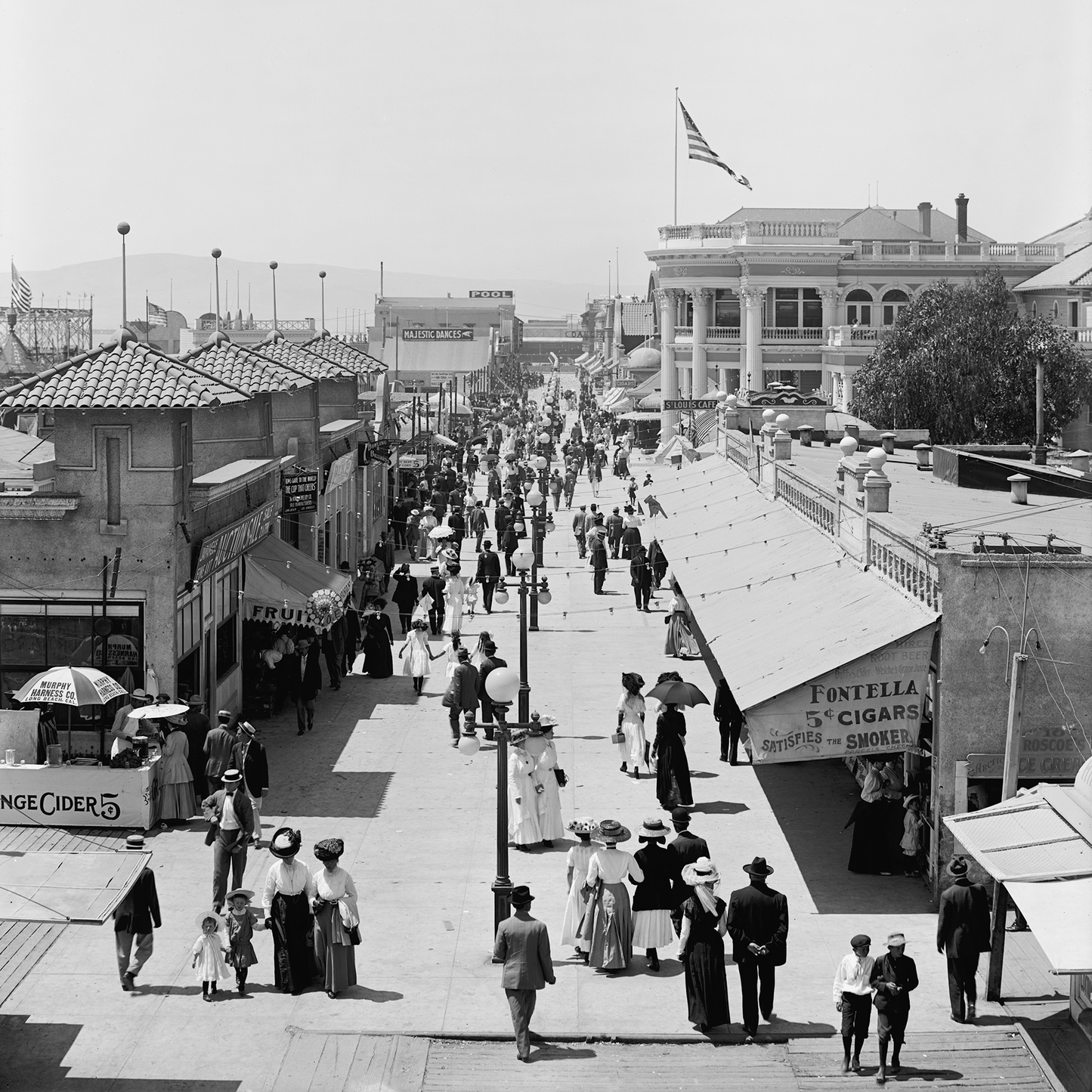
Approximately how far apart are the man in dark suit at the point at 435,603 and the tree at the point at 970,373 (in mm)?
21029

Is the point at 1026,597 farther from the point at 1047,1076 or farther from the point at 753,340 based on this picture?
the point at 753,340

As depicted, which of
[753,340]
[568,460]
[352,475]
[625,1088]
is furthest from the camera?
[753,340]

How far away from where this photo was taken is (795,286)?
76438 millimetres

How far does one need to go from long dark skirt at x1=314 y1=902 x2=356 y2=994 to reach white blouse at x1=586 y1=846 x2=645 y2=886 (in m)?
2.03

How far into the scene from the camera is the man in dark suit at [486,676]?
21703 mm

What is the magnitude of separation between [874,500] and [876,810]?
3630 millimetres

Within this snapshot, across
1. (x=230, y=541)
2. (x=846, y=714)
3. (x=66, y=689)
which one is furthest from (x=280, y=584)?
(x=846, y=714)

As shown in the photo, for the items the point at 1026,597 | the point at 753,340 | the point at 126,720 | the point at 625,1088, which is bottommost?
the point at 625,1088

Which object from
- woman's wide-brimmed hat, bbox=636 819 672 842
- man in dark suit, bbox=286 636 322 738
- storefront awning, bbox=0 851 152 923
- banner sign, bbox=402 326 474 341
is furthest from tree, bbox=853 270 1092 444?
banner sign, bbox=402 326 474 341

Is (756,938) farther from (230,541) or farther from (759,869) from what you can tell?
(230,541)

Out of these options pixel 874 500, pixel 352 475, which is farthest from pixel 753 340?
pixel 874 500

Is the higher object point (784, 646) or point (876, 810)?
point (784, 646)

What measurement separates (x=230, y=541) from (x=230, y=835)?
7678mm

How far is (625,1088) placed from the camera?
1121 centimetres
